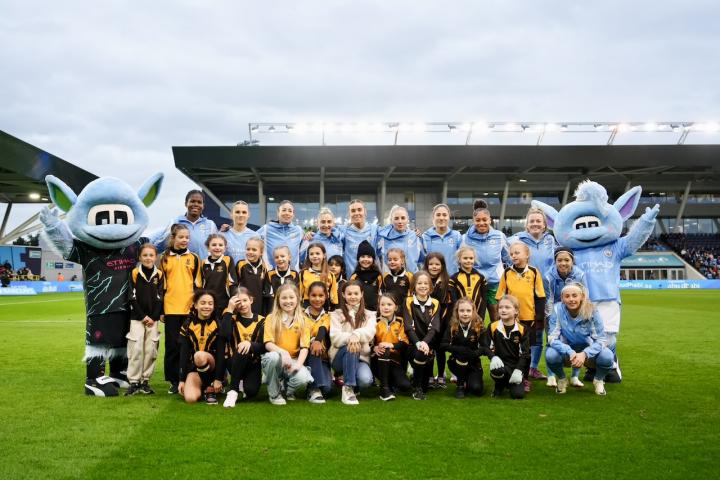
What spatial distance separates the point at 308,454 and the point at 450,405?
1.77 metres

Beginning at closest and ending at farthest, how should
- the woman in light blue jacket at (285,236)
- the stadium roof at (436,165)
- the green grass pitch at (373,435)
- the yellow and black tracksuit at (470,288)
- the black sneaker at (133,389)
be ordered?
the green grass pitch at (373,435) < the black sneaker at (133,389) < the yellow and black tracksuit at (470,288) < the woman in light blue jacket at (285,236) < the stadium roof at (436,165)

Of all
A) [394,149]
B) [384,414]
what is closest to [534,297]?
[384,414]

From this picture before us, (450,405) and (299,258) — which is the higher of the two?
(299,258)

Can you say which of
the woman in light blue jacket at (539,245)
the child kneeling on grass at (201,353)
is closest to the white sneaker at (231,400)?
the child kneeling on grass at (201,353)

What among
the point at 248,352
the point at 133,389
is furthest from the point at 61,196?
the point at 248,352

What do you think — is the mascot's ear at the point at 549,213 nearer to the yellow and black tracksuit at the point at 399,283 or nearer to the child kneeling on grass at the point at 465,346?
the child kneeling on grass at the point at 465,346

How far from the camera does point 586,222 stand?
6477mm

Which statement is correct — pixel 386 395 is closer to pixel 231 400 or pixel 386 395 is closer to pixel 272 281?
pixel 231 400

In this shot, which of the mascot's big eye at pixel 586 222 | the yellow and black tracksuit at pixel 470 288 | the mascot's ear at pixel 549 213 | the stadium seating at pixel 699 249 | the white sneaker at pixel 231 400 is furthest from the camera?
the stadium seating at pixel 699 249

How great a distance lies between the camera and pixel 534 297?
5.72 meters

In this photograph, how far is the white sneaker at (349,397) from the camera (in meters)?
4.88

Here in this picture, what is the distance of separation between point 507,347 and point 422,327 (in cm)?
83

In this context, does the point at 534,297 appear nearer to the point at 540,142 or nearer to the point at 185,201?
the point at 185,201

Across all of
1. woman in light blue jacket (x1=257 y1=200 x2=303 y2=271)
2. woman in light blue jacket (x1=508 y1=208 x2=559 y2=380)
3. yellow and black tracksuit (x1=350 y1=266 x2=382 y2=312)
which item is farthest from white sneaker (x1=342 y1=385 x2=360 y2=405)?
woman in light blue jacket (x1=508 y1=208 x2=559 y2=380)
